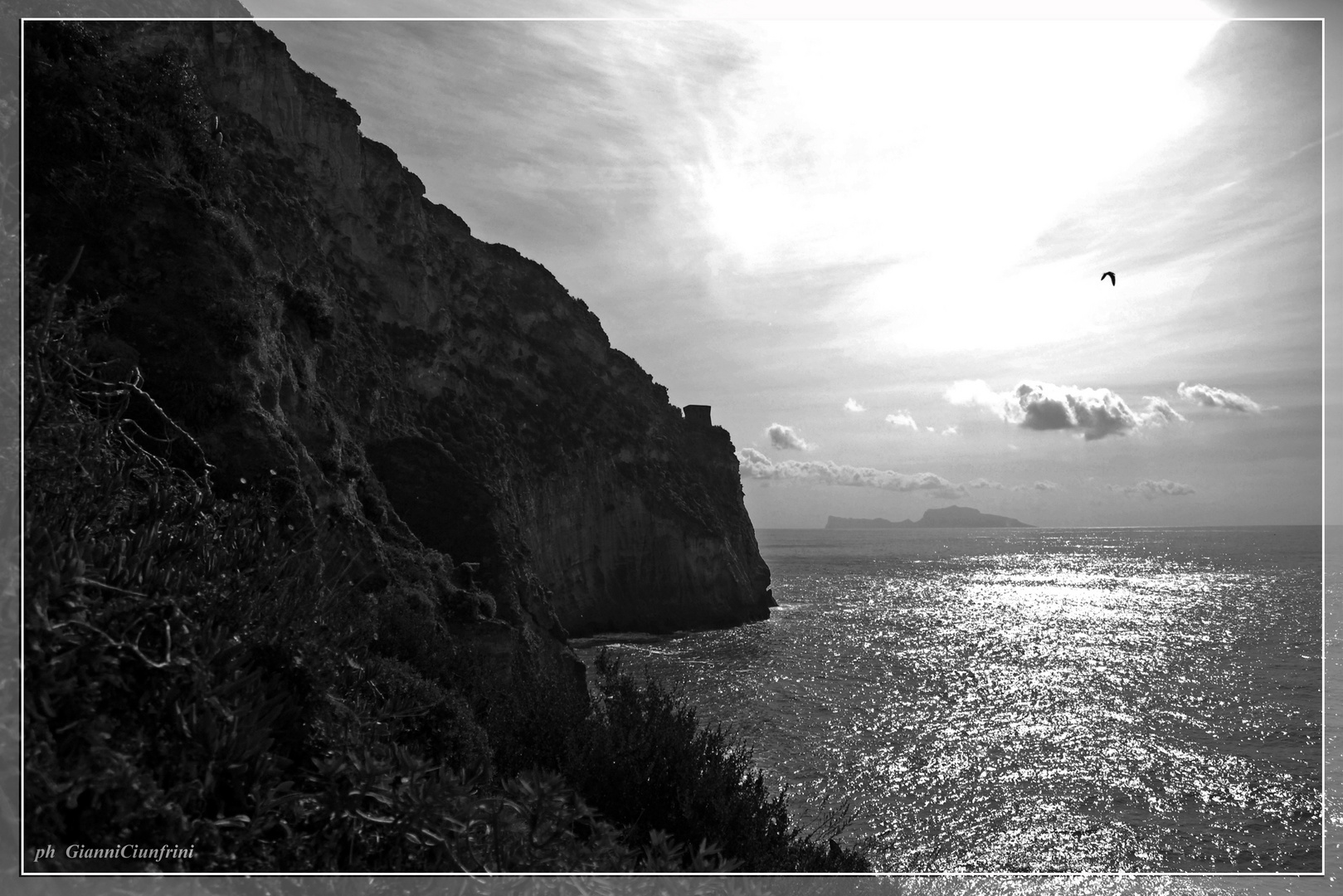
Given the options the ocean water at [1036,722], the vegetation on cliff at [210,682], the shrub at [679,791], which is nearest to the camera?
the vegetation on cliff at [210,682]

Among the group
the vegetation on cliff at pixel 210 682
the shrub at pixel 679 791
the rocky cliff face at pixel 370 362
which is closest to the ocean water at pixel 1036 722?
the shrub at pixel 679 791

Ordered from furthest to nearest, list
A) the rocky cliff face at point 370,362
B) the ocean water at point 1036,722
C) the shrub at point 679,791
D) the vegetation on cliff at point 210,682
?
1. the ocean water at point 1036,722
2. the rocky cliff face at point 370,362
3. the shrub at point 679,791
4. the vegetation on cliff at point 210,682

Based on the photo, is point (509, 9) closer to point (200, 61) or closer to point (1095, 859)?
point (1095, 859)

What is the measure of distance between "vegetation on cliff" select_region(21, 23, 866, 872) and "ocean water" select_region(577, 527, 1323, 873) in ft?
10.2

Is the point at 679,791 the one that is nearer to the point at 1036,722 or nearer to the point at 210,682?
the point at 210,682

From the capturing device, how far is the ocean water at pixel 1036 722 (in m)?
14.6

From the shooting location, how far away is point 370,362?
22469 mm

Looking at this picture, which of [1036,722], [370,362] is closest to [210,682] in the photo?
[370,362]

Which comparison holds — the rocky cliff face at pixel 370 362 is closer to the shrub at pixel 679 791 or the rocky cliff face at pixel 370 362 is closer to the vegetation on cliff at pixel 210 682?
the vegetation on cliff at pixel 210 682

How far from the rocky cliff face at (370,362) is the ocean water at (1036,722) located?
18.7ft

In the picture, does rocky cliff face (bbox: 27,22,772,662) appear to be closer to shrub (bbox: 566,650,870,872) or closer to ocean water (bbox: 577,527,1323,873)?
shrub (bbox: 566,650,870,872)

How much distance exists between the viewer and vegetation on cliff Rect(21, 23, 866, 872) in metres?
2.57

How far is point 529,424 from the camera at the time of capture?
35.3 metres

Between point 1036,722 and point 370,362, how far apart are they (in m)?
22.0
